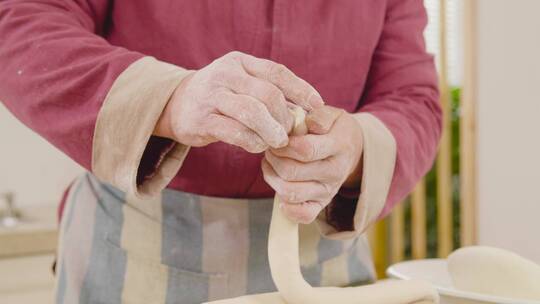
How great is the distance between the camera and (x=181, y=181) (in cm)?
68

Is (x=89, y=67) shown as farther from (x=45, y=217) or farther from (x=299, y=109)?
(x=45, y=217)

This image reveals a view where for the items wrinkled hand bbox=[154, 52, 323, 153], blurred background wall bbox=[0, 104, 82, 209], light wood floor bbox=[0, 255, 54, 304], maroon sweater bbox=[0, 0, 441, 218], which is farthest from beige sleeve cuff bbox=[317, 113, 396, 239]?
blurred background wall bbox=[0, 104, 82, 209]

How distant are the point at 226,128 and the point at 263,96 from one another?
0.12 feet

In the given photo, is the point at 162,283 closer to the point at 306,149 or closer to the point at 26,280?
the point at 306,149

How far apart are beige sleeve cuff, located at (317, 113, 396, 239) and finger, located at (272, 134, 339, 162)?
0.28 feet

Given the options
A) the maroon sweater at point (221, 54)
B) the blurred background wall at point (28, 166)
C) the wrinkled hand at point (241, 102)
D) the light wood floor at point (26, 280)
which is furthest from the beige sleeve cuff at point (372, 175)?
the blurred background wall at point (28, 166)

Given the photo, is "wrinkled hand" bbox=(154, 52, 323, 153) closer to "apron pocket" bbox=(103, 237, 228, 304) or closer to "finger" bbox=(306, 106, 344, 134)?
"finger" bbox=(306, 106, 344, 134)

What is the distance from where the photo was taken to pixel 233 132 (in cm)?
46

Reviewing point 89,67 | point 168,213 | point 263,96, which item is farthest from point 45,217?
point 263,96

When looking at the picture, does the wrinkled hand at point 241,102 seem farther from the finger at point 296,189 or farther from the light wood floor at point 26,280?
the light wood floor at point 26,280

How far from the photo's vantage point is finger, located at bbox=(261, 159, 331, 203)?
0.52 metres

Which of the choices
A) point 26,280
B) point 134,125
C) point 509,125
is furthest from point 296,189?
point 509,125

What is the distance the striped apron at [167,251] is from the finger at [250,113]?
0.24 meters

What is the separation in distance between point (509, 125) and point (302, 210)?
6.13 feet
